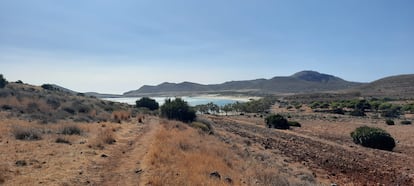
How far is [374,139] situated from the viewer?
2508cm

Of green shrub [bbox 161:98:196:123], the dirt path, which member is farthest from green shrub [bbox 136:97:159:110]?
the dirt path

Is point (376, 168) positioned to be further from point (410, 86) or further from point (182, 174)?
point (410, 86)

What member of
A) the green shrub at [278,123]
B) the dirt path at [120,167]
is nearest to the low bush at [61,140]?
the dirt path at [120,167]

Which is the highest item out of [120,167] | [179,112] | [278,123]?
[179,112]

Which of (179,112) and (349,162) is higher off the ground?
(179,112)

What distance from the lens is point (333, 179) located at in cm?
1469

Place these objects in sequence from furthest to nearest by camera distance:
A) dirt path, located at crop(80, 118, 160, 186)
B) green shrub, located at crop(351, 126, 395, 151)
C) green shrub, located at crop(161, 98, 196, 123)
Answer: green shrub, located at crop(161, 98, 196, 123) → green shrub, located at crop(351, 126, 395, 151) → dirt path, located at crop(80, 118, 160, 186)

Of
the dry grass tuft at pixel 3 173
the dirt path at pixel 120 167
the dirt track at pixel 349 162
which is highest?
the dry grass tuft at pixel 3 173

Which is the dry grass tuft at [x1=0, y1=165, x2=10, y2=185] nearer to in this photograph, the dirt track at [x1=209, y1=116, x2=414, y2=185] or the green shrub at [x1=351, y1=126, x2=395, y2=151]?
the dirt track at [x1=209, y1=116, x2=414, y2=185]

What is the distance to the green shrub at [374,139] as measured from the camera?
24.3 m

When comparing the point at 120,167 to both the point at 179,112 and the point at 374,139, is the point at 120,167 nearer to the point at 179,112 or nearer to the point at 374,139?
the point at 374,139

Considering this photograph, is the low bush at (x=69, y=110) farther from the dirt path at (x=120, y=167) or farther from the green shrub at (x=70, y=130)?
the dirt path at (x=120, y=167)

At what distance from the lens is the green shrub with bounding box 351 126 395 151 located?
24344mm

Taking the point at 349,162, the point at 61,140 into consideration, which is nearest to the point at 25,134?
the point at 61,140
